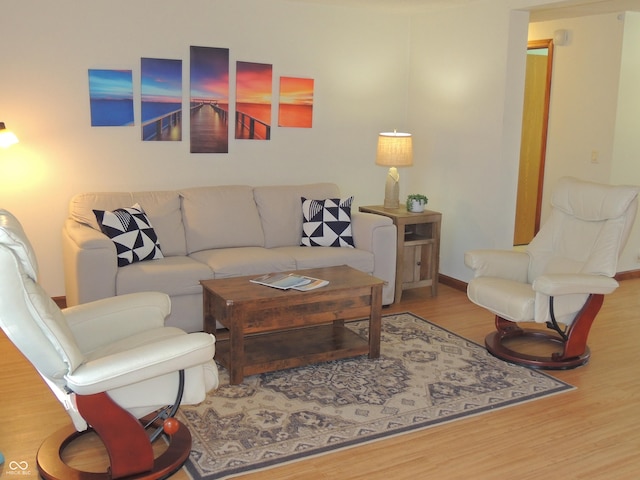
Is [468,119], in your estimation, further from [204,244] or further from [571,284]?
[204,244]

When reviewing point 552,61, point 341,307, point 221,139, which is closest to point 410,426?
point 341,307

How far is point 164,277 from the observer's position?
14.1ft

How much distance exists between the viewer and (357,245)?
5164mm

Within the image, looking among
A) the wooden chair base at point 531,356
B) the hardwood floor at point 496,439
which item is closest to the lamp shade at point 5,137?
the hardwood floor at point 496,439

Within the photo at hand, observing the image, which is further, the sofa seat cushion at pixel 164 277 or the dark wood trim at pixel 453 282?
the dark wood trim at pixel 453 282

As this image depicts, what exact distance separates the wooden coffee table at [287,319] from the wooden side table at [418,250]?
1098mm

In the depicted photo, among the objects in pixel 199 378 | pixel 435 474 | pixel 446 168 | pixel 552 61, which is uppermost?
pixel 552 61

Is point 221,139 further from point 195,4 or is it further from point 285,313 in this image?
point 285,313

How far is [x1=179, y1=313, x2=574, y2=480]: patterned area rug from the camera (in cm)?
304

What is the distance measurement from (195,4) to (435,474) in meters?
3.90

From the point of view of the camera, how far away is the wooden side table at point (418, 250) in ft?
17.4

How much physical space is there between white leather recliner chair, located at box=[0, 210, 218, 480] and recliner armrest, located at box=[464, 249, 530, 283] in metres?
2.14

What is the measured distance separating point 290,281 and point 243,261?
0.68 metres

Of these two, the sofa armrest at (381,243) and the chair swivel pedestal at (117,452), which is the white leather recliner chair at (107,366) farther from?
the sofa armrest at (381,243)
